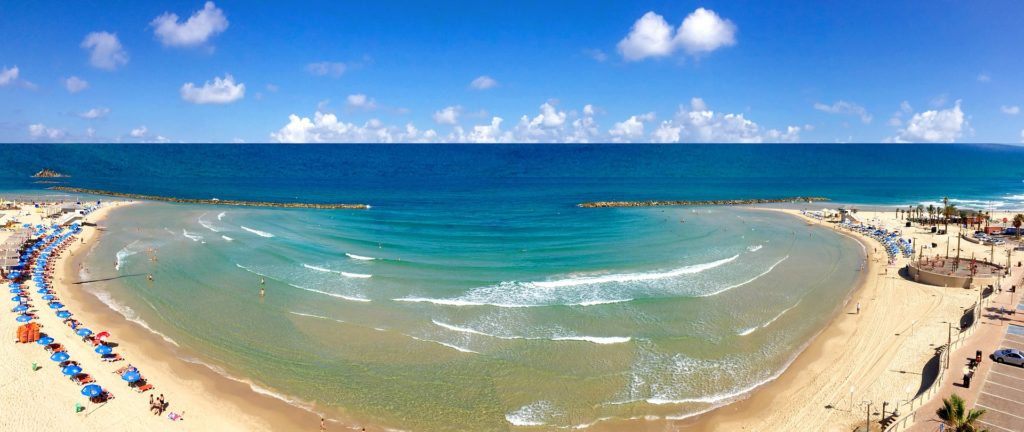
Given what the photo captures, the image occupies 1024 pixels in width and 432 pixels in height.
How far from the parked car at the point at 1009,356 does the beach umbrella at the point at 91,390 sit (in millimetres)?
45042

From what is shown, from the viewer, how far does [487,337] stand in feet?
112

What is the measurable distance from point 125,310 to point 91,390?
1503 centimetres

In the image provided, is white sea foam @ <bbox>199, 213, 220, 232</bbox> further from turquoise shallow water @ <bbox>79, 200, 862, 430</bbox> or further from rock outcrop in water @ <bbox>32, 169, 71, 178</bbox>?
rock outcrop in water @ <bbox>32, 169, 71, 178</bbox>

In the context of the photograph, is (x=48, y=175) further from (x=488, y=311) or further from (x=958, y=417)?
(x=958, y=417)

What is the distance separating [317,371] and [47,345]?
1663cm

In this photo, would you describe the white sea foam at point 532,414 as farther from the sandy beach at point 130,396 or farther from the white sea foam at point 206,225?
the white sea foam at point 206,225

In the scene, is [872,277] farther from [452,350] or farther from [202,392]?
[202,392]

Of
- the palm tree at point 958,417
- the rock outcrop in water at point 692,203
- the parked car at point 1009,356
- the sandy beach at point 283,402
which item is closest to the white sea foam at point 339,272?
the sandy beach at point 283,402

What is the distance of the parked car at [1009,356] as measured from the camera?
28203 mm

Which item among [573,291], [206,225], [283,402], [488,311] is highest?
[206,225]

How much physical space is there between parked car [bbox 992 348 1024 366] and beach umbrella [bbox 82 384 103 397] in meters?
45.0

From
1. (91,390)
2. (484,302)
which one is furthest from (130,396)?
(484,302)

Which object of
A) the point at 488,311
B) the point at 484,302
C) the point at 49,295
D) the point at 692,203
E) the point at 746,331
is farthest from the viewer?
the point at 692,203

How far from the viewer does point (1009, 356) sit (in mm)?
28469
